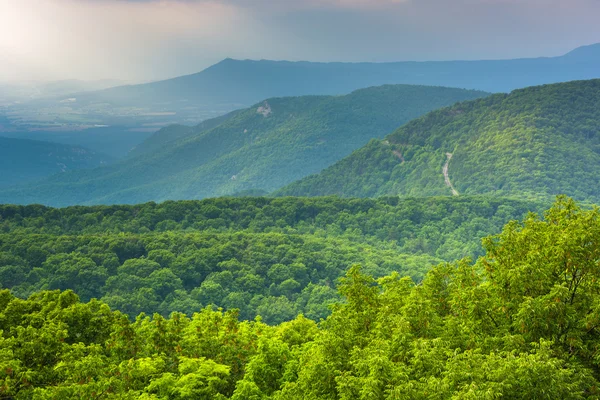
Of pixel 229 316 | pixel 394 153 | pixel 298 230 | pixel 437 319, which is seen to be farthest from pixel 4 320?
pixel 394 153

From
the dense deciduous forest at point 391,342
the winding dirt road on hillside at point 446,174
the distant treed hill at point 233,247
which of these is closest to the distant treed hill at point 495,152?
the winding dirt road on hillside at point 446,174

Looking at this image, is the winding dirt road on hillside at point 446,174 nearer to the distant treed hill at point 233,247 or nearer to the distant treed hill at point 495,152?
the distant treed hill at point 495,152

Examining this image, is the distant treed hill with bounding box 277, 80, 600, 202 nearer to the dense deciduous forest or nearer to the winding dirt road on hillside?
the winding dirt road on hillside

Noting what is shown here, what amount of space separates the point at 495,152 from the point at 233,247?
102 m

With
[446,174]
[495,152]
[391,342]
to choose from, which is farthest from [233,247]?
[495,152]

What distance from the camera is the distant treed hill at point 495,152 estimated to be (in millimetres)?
140625

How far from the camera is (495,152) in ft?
506

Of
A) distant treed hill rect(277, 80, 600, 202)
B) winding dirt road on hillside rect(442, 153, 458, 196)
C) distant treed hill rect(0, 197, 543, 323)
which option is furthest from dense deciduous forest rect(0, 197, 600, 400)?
winding dirt road on hillside rect(442, 153, 458, 196)

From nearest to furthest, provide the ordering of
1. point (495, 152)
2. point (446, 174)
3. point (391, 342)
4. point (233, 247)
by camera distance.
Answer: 1. point (391, 342)
2. point (233, 247)
3. point (495, 152)
4. point (446, 174)

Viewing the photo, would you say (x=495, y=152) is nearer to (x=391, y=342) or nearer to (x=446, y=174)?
(x=446, y=174)

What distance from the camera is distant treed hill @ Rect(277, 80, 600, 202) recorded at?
14062cm

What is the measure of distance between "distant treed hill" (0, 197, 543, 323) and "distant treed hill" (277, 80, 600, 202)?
93.5 ft

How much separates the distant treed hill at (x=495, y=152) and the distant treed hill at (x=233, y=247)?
28.5 meters

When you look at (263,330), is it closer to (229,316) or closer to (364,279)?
(229,316)
